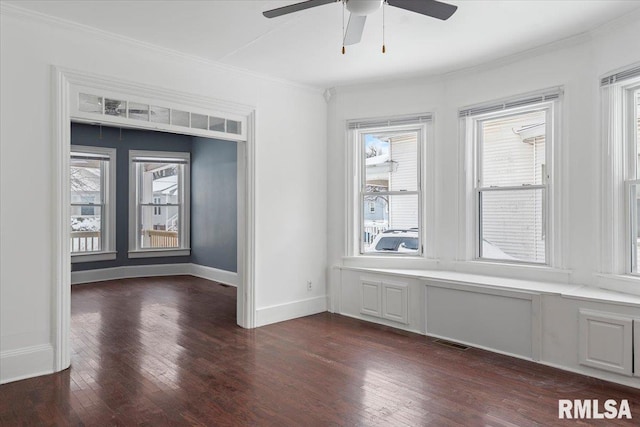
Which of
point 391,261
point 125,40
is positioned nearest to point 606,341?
point 391,261

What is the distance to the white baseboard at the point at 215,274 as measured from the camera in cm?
740

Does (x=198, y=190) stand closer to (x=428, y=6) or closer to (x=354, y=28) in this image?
(x=354, y=28)

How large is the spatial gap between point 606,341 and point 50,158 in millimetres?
4693

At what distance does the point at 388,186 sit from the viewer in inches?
208

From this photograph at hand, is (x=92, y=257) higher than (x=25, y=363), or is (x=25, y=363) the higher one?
(x=92, y=257)

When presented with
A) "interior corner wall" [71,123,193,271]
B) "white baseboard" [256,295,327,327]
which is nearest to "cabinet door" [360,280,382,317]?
"white baseboard" [256,295,327,327]

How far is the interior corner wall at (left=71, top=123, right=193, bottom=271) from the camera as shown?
7.77 metres

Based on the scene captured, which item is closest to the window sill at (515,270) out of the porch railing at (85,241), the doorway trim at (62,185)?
the doorway trim at (62,185)

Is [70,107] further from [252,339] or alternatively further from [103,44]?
[252,339]

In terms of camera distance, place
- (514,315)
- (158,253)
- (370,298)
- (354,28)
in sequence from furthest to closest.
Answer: (158,253) < (370,298) < (514,315) < (354,28)

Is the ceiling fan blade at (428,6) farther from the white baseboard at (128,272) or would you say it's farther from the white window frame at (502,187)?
the white baseboard at (128,272)

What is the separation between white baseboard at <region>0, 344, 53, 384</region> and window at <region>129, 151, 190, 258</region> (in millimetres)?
4970

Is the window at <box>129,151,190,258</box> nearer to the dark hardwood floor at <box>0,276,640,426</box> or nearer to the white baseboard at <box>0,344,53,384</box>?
the dark hardwood floor at <box>0,276,640,426</box>

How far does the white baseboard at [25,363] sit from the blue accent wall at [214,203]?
4.02 meters
